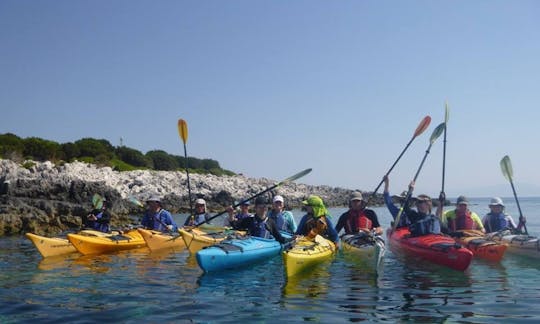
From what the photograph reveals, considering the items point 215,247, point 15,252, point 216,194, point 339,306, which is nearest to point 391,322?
point 339,306

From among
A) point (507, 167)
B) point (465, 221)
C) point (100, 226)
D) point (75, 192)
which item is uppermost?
point (507, 167)

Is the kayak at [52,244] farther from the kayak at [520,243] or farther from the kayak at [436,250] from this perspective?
the kayak at [520,243]

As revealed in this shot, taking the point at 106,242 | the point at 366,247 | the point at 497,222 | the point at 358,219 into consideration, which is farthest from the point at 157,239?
the point at 497,222

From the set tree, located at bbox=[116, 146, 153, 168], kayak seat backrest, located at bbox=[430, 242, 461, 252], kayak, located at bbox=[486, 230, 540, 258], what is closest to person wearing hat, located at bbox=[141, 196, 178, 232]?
kayak seat backrest, located at bbox=[430, 242, 461, 252]

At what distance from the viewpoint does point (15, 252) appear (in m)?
12.1

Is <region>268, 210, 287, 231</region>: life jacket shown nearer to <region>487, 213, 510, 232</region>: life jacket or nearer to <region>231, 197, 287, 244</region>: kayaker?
<region>231, 197, 287, 244</region>: kayaker

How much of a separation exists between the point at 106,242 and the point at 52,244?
1239 mm

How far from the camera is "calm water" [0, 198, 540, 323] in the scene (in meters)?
5.81

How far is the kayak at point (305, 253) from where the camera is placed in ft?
25.7

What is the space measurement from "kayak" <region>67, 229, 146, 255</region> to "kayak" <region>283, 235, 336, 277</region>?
5.42m

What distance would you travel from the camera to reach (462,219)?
1173 cm

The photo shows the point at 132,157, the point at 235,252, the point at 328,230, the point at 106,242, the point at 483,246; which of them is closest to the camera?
the point at 235,252

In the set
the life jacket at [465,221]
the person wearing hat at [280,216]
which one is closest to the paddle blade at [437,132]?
the life jacket at [465,221]

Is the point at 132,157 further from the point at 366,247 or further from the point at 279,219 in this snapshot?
the point at 366,247
